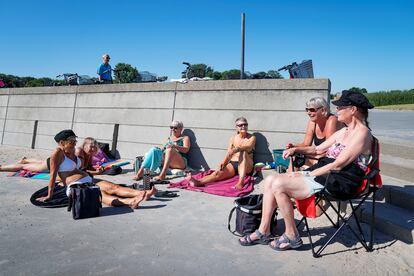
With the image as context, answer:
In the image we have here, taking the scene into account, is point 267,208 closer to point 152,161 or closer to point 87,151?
point 152,161

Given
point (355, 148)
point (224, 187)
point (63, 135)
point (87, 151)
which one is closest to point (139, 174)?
point (87, 151)

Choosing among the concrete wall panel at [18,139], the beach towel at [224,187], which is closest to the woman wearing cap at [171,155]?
the beach towel at [224,187]

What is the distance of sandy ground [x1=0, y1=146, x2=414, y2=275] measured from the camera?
2.60 metres

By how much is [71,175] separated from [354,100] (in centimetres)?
398

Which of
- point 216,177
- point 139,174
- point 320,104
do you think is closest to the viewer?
point 320,104

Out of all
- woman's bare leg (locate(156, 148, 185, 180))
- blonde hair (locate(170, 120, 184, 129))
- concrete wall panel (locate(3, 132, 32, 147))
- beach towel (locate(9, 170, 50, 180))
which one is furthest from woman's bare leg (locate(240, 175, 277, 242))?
concrete wall panel (locate(3, 132, 32, 147))

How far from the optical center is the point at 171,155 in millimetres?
6363

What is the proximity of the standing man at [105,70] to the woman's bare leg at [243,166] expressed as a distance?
21.8ft

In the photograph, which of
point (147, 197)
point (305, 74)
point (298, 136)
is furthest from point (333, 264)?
point (305, 74)

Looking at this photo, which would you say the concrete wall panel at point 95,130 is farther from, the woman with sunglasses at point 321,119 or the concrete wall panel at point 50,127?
the woman with sunglasses at point 321,119

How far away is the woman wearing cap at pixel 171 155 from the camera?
622 cm

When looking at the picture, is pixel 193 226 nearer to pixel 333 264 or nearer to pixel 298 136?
pixel 333 264

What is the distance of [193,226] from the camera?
367cm

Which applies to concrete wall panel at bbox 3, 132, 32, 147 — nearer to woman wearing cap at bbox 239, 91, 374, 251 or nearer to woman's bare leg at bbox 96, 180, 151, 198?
woman's bare leg at bbox 96, 180, 151, 198
